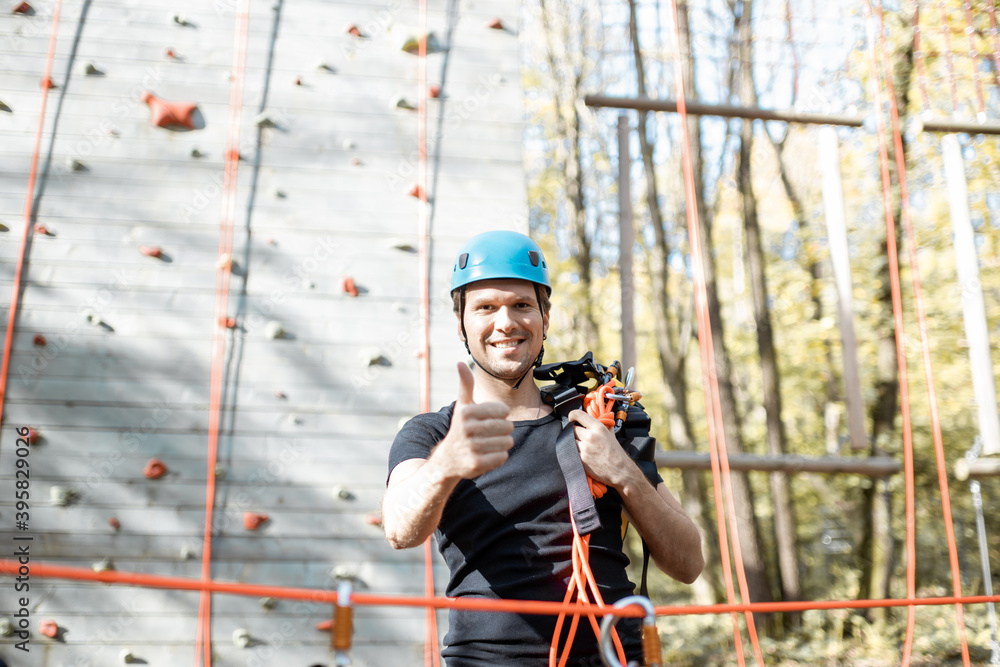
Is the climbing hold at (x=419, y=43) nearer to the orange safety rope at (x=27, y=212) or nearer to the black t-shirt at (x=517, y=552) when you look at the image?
the orange safety rope at (x=27, y=212)

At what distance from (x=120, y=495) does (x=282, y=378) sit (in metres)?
0.89

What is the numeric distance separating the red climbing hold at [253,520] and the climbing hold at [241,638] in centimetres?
45

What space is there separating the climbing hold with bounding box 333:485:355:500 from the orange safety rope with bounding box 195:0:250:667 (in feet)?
1.84

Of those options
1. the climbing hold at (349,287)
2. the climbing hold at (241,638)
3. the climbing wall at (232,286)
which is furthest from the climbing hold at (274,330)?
the climbing hold at (241,638)

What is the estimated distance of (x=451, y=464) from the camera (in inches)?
53.1

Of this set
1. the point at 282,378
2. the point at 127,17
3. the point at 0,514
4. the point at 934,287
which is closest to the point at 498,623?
the point at 282,378

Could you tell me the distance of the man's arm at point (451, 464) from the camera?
131 cm

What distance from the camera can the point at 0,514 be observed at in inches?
132

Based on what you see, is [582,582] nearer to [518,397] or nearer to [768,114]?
[518,397]

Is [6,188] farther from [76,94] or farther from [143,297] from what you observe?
[143,297]

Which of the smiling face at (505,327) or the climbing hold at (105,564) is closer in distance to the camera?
the smiling face at (505,327)

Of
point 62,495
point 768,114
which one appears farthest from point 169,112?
point 768,114

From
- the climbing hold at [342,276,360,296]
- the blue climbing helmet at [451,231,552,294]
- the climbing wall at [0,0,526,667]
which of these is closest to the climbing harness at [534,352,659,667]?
the blue climbing helmet at [451,231,552,294]

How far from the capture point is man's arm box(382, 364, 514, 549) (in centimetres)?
131
